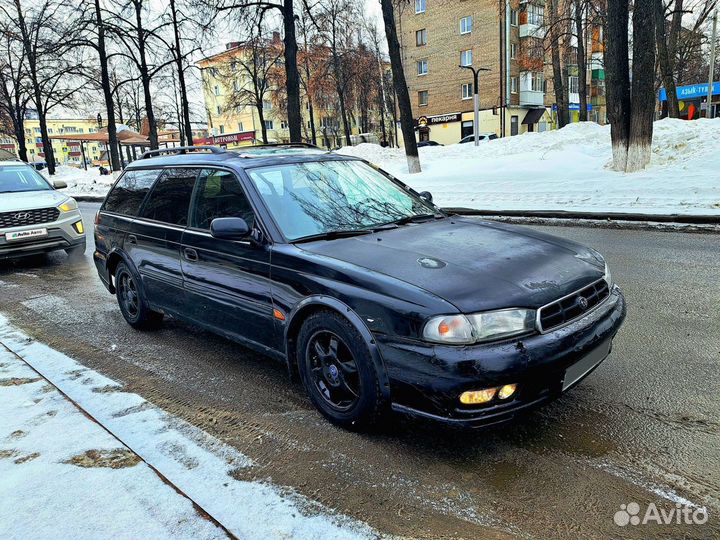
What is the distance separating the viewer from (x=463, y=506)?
2.45 meters

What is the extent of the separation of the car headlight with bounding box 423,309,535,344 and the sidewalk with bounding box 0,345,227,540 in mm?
1310

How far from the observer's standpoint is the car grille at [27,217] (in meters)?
8.38

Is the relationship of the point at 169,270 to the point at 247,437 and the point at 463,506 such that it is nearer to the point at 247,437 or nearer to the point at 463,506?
the point at 247,437

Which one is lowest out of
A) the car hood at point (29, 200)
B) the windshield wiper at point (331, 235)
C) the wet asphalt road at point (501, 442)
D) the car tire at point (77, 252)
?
the wet asphalt road at point (501, 442)

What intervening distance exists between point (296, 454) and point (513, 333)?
4.36ft

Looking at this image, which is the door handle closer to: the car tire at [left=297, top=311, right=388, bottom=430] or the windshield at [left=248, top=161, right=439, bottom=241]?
the windshield at [left=248, top=161, right=439, bottom=241]

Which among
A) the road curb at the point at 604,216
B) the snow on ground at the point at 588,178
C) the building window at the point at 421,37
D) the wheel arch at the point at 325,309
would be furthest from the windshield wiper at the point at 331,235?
the building window at the point at 421,37

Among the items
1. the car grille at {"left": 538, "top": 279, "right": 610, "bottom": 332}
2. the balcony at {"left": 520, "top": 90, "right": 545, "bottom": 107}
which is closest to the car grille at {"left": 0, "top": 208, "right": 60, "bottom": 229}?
the car grille at {"left": 538, "top": 279, "right": 610, "bottom": 332}

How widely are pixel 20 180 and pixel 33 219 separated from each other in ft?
5.08

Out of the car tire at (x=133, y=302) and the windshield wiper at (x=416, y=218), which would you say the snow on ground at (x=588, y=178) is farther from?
the car tire at (x=133, y=302)

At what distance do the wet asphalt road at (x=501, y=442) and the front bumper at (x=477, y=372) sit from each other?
0.33 meters

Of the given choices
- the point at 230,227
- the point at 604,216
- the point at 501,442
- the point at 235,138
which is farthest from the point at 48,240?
the point at 235,138

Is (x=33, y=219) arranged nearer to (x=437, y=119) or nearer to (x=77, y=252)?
(x=77, y=252)

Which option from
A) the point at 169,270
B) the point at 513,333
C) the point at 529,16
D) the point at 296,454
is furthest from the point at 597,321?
the point at 529,16
